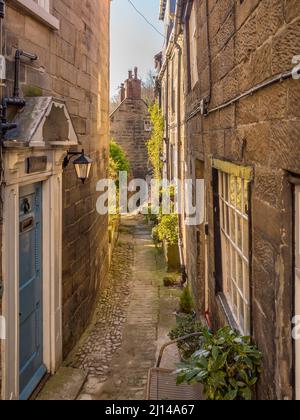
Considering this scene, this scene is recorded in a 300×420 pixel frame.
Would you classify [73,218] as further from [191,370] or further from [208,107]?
[191,370]

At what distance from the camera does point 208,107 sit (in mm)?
5191

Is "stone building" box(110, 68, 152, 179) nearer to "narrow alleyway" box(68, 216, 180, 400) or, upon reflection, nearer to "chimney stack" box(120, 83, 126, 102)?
"chimney stack" box(120, 83, 126, 102)

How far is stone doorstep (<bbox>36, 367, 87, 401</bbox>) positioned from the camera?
5105mm

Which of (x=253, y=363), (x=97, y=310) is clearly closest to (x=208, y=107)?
(x=253, y=363)

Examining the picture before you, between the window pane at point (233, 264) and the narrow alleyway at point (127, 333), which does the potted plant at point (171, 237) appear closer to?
the narrow alleyway at point (127, 333)

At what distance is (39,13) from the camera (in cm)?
476

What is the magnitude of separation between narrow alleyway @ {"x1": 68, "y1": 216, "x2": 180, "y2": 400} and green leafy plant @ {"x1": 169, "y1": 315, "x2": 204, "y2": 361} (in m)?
0.44

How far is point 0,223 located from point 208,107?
2786 millimetres

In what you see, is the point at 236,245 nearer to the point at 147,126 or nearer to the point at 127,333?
the point at 127,333

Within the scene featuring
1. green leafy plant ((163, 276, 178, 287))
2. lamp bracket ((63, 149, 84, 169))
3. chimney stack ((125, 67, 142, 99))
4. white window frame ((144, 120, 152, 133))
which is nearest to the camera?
lamp bracket ((63, 149, 84, 169))

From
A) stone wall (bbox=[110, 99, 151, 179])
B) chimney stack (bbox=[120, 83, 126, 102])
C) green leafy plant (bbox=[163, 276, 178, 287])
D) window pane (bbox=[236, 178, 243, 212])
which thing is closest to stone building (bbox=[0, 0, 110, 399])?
window pane (bbox=[236, 178, 243, 212])

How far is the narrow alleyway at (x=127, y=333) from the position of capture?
561 centimetres

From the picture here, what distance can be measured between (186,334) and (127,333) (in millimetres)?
1829

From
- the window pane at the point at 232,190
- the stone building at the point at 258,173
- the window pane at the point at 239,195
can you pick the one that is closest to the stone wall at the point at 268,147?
the stone building at the point at 258,173
